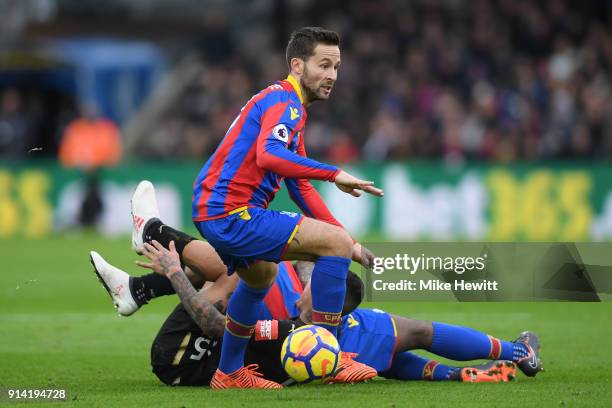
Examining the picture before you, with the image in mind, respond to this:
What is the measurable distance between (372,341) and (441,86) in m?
14.3

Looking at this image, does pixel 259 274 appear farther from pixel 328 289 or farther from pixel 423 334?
pixel 423 334

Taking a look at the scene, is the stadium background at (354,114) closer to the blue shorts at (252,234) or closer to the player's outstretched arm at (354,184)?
the blue shorts at (252,234)

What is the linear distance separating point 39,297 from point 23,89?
45.0ft

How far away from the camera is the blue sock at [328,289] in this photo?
21.7 ft

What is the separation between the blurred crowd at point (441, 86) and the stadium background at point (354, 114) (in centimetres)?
4

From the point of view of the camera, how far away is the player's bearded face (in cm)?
699

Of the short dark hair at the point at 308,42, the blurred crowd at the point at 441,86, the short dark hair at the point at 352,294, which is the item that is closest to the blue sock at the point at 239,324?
the short dark hair at the point at 352,294

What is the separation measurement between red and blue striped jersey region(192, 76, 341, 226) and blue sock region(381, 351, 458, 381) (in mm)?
1278

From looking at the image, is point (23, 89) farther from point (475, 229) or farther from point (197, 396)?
point (197, 396)

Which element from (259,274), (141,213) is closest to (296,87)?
(259,274)

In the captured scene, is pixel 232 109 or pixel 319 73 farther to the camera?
pixel 232 109

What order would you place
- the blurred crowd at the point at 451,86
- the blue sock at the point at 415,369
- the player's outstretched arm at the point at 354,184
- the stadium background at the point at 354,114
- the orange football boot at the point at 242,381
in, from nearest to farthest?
1. the player's outstretched arm at the point at 354,184
2. the orange football boot at the point at 242,381
3. the blue sock at the point at 415,369
4. the stadium background at the point at 354,114
5. the blurred crowd at the point at 451,86

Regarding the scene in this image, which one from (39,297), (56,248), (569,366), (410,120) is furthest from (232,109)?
(569,366)

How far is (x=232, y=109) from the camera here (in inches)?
872
